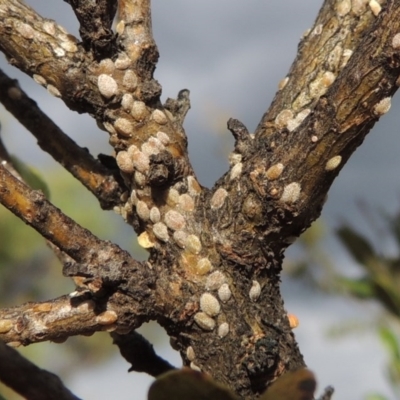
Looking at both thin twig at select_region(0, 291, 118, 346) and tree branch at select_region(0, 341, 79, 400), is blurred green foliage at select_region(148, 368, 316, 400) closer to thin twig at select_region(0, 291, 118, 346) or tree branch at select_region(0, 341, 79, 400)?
tree branch at select_region(0, 341, 79, 400)

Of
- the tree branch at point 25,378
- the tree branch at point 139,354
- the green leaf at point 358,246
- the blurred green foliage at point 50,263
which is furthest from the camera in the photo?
the blurred green foliage at point 50,263

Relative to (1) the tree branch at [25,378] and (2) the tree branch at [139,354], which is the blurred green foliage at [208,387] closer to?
(1) the tree branch at [25,378]

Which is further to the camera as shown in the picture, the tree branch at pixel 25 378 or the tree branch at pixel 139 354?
the tree branch at pixel 139 354

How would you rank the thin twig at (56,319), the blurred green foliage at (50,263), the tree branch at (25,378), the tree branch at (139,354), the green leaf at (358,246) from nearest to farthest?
1. the tree branch at (25,378)
2. the thin twig at (56,319)
3. the tree branch at (139,354)
4. the green leaf at (358,246)
5. the blurred green foliage at (50,263)

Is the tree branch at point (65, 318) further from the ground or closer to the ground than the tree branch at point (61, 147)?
closer to the ground

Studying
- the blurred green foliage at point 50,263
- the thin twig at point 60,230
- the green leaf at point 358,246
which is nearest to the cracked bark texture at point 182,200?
the thin twig at point 60,230

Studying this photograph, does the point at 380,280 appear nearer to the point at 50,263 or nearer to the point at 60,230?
the point at 60,230

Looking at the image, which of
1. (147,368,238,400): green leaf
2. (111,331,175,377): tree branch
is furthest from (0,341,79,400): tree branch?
(111,331,175,377): tree branch
